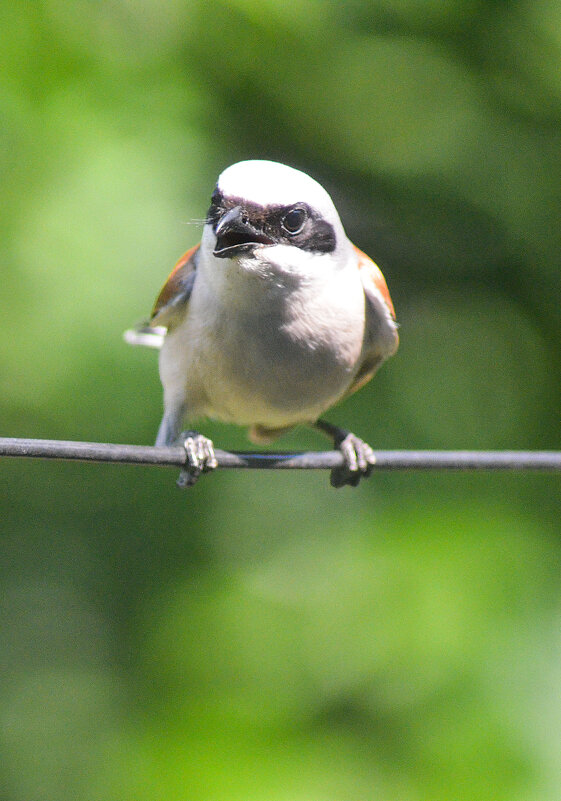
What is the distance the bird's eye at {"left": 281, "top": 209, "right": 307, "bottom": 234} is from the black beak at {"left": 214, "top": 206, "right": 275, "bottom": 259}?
0.20 ft

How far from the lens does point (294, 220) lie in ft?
7.82

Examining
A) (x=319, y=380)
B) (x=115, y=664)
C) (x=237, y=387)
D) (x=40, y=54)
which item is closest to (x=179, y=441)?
(x=237, y=387)

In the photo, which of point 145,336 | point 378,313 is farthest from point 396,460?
point 145,336

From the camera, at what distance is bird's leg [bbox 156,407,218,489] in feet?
7.67

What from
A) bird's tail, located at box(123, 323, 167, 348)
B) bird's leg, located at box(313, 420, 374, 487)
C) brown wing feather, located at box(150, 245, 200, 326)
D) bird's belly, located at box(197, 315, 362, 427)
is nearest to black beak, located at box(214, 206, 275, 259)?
bird's belly, located at box(197, 315, 362, 427)

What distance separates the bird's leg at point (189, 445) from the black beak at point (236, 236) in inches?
18.7

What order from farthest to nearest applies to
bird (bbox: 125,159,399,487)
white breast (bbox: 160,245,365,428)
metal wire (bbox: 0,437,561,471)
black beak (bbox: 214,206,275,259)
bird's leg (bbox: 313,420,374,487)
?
1. bird's leg (bbox: 313,420,374,487)
2. white breast (bbox: 160,245,365,428)
3. bird (bbox: 125,159,399,487)
4. black beak (bbox: 214,206,275,259)
5. metal wire (bbox: 0,437,561,471)

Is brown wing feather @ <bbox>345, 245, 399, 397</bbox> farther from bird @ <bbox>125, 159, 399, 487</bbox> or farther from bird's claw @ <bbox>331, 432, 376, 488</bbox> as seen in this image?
bird's claw @ <bbox>331, 432, 376, 488</bbox>

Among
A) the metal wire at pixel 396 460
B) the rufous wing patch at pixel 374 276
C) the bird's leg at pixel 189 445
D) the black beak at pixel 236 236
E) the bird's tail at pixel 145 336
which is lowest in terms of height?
the bird's leg at pixel 189 445

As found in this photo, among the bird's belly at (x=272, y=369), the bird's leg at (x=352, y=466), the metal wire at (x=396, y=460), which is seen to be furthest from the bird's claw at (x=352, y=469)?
the metal wire at (x=396, y=460)

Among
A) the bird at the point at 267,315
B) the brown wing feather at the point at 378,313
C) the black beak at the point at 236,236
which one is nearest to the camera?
the black beak at the point at 236,236

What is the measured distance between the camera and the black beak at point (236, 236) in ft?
7.25

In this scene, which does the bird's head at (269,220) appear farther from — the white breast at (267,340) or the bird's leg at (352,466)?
the bird's leg at (352,466)

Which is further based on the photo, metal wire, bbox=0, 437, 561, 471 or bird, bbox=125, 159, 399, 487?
bird, bbox=125, 159, 399, 487
